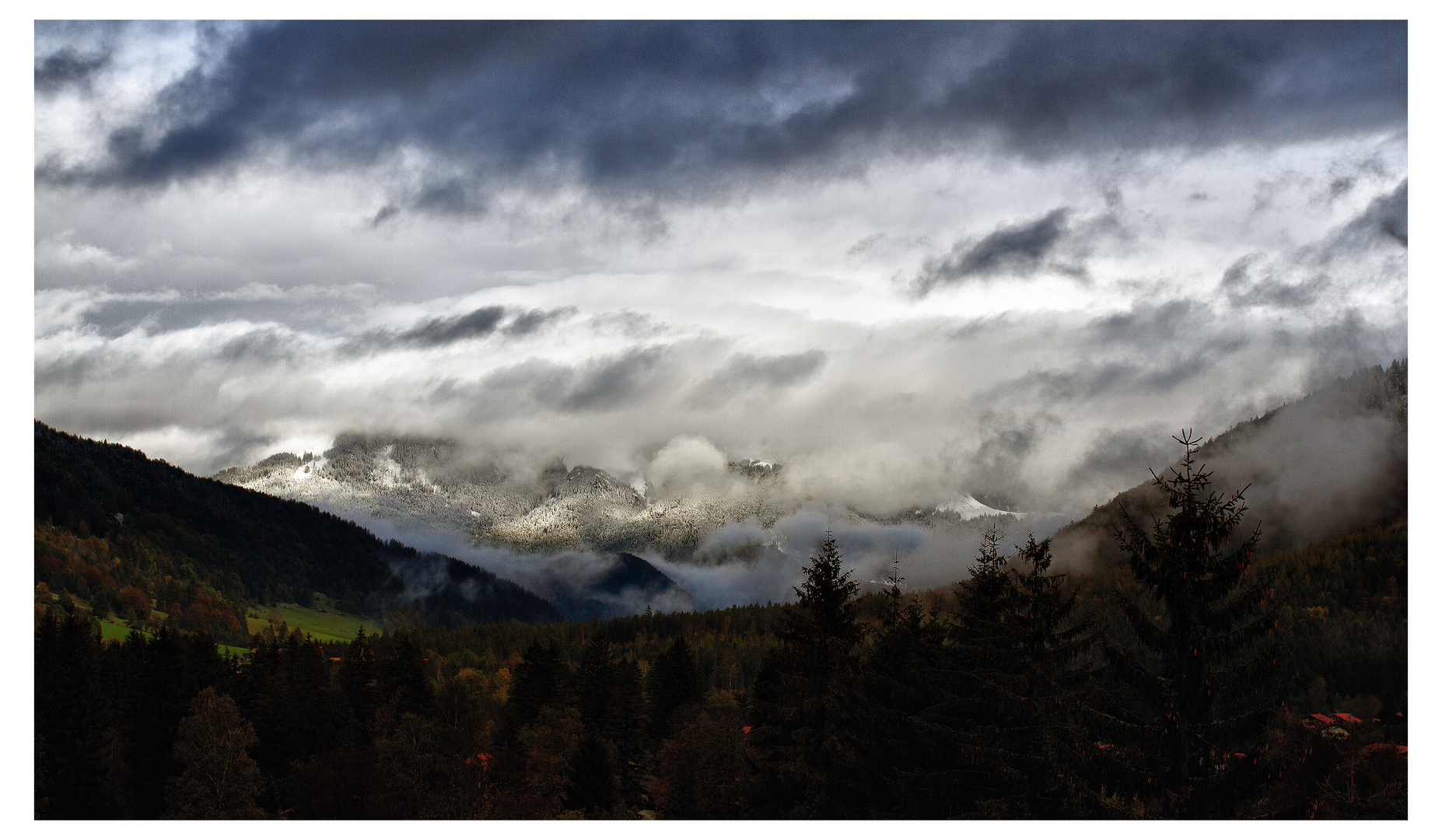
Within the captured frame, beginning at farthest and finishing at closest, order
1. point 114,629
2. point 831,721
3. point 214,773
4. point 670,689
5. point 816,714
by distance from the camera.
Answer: point 114,629 < point 670,689 < point 214,773 < point 831,721 < point 816,714

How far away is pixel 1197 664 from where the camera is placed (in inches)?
1198

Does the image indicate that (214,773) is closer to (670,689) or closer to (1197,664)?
(670,689)

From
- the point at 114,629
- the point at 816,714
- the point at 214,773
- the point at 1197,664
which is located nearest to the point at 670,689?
the point at 214,773

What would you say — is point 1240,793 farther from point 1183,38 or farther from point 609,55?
point 609,55

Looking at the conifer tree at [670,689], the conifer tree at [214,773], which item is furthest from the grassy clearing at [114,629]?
the conifer tree at [214,773]

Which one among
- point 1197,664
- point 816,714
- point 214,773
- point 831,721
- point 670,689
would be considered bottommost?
point 670,689

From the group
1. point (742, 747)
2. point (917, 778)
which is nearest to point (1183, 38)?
point (917, 778)

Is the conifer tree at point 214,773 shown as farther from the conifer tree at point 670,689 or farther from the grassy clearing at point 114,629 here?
the grassy clearing at point 114,629

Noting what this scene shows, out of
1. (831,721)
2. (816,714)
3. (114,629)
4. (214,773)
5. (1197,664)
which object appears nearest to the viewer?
(1197,664)

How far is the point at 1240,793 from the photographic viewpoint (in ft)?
101

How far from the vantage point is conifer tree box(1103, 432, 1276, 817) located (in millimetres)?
30156

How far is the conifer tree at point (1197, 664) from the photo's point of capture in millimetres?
30156

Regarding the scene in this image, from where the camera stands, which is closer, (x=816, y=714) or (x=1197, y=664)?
(x=1197, y=664)

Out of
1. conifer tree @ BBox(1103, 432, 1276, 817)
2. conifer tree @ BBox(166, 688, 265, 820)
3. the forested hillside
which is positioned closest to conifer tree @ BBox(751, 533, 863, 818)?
the forested hillside
